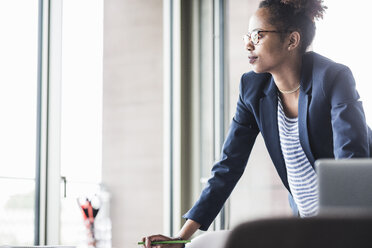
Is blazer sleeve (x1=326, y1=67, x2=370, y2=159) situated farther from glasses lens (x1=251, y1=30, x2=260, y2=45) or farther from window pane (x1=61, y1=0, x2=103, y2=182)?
window pane (x1=61, y1=0, x2=103, y2=182)

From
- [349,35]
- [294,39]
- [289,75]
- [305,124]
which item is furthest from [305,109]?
[349,35]

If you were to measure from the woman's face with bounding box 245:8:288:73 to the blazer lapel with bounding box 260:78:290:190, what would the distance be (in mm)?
101

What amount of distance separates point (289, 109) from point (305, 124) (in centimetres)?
14

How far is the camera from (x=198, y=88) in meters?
3.86

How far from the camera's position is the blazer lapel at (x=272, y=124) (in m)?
2.11

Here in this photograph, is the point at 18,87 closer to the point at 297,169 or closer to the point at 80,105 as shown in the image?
the point at 80,105

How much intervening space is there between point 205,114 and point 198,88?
201 mm

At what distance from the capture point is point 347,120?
5.84 ft

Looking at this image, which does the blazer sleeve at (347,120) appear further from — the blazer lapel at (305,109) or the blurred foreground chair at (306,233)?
the blurred foreground chair at (306,233)

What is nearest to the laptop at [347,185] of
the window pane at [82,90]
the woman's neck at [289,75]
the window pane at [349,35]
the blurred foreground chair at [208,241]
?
the blurred foreground chair at [208,241]

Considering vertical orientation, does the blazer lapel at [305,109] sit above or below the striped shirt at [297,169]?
above

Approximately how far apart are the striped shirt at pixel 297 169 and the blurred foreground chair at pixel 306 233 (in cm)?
166

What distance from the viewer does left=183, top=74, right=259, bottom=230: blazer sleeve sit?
181 cm

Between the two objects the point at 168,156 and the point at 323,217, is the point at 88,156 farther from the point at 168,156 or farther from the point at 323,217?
the point at 323,217
